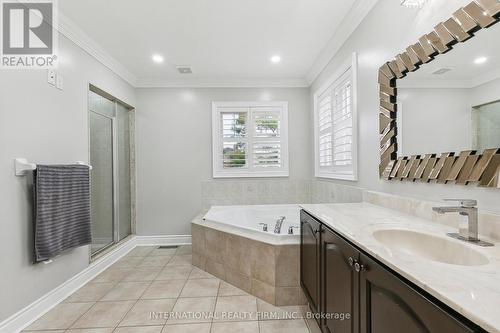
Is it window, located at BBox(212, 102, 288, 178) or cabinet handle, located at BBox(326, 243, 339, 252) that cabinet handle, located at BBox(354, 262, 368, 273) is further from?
window, located at BBox(212, 102, 288, 178)

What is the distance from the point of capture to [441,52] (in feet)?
4.33

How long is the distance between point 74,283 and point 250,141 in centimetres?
272

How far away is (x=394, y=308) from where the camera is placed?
2.66 feet

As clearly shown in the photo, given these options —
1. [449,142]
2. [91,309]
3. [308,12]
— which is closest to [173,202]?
[91,309]

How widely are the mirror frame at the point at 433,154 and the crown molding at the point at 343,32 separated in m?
0.61

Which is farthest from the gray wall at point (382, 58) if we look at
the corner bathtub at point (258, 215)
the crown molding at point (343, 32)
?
the corner bathtub at point (258, 215)

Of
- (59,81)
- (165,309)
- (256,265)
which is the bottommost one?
(165,309)

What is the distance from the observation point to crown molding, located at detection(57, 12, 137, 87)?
7.57ft

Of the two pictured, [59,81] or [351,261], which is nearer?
[351,261]

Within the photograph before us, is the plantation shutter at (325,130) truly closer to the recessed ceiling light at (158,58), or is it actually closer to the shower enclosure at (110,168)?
the recessed ceiling light at (158,58)

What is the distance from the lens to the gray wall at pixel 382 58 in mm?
1287

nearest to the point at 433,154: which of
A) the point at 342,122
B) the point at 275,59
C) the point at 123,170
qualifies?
the point at 342,122

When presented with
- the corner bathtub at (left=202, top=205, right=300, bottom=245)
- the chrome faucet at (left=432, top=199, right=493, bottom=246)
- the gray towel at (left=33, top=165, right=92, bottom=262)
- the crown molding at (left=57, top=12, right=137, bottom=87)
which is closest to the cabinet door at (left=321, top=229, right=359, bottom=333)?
the chrome faucet at (left=432, top=199, right=493, bottom=246)

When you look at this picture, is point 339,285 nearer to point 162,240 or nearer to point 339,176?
point 339,176
